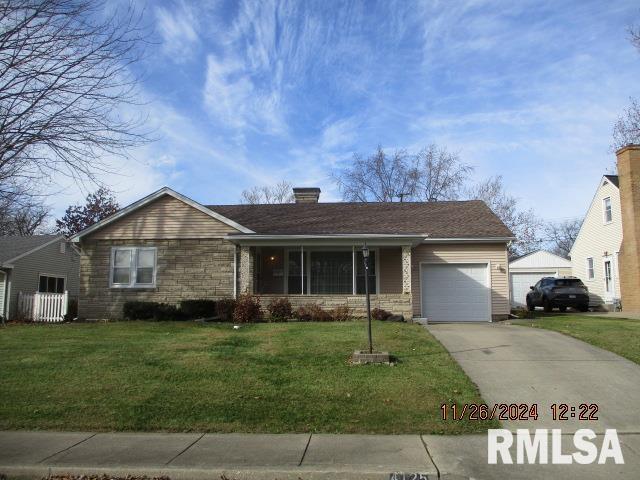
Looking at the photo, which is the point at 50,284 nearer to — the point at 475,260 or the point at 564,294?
the point at 475,260

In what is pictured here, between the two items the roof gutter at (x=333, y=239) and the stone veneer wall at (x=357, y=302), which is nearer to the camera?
the stone veneer wall at (x=357, y=302)

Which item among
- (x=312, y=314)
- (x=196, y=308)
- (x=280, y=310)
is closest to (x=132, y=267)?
(x=196, y=308)

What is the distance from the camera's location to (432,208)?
22359 mm

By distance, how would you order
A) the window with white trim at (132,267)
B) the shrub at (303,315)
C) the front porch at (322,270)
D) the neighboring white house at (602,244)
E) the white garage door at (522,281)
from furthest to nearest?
the white garage door at (522,281)
the neighboring white house at (602,244)
the front porch at (322,270)
the window with white trim at (132,267)
the shrub at (303,315)

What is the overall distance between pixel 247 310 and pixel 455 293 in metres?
7.45

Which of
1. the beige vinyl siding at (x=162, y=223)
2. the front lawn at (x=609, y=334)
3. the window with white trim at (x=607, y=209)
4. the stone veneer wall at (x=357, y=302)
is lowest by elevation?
the front lawn at (x=609, y=334)

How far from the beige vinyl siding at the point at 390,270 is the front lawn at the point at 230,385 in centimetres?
646

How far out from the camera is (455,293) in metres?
18.6

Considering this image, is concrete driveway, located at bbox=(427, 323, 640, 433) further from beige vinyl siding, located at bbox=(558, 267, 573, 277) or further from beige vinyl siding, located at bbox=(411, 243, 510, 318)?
beige vinyl siding, located at bbox=(558, 267, 573, 277)

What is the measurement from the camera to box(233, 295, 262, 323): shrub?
53.7ft

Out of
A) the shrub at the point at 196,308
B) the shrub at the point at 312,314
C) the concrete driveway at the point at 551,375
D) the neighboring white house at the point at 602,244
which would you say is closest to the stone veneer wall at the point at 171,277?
the shrub at the point at 196,308

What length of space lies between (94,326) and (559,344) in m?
12.6

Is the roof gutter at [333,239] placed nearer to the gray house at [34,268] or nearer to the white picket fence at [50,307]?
the white picket fence at [50,307]

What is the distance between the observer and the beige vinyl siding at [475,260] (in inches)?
728
